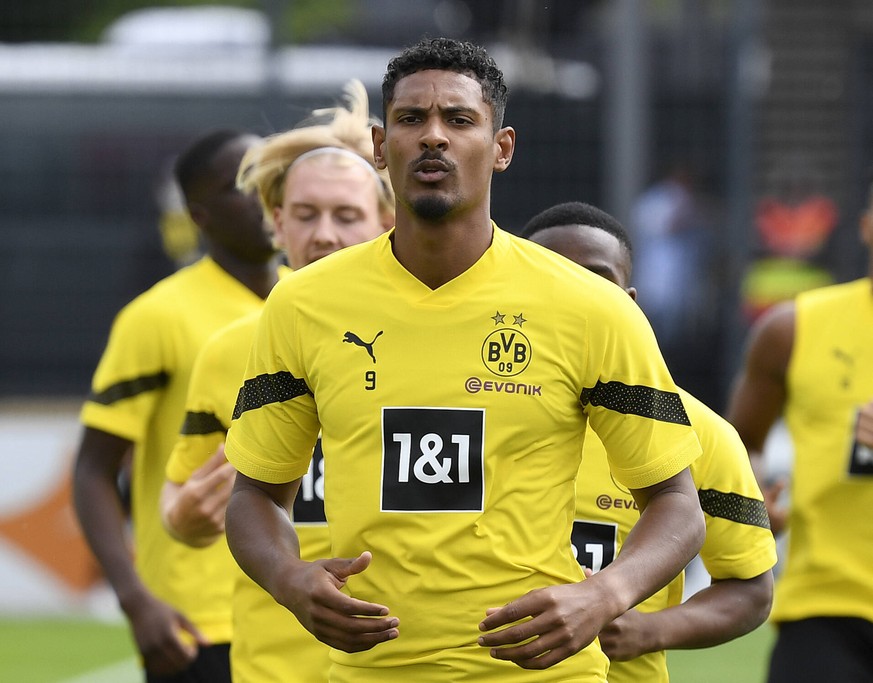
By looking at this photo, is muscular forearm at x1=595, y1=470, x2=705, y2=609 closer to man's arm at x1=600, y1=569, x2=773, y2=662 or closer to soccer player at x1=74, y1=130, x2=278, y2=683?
man's arm at x1=600, y1=569, x2=773, y2=662

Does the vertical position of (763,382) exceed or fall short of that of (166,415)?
it exceeds it

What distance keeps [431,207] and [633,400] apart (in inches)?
20.1

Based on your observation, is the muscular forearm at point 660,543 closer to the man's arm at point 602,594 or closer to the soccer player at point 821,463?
the man's arm at point 602,594

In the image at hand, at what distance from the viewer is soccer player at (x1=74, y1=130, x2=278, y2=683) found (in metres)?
5.10

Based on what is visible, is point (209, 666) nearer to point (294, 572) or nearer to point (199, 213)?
point (199, 213)

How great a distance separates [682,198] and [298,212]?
9535mm

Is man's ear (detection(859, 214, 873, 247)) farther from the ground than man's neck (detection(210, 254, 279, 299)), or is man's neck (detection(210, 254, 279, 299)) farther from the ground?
man's ear (detection(859, 214, 873, 247))

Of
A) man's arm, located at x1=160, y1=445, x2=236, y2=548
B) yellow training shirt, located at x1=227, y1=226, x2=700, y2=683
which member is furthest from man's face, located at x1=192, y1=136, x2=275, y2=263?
yellow training shirt, located at x1=227, y1=226, x2=700, y2=683

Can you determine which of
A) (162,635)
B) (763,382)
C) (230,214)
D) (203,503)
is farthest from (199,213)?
(763,382)

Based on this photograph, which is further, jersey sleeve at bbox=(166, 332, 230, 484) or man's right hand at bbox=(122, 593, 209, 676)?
man's right hand at bbox=(122, 593, 209, 676)

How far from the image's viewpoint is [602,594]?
2973 mm

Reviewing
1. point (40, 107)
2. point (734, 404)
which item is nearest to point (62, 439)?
point (40, 107)

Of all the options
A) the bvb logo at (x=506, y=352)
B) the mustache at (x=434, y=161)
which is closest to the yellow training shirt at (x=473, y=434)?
the bvb logo at (x=506, y=352)

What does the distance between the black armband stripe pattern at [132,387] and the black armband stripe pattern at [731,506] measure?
6.83 feet
